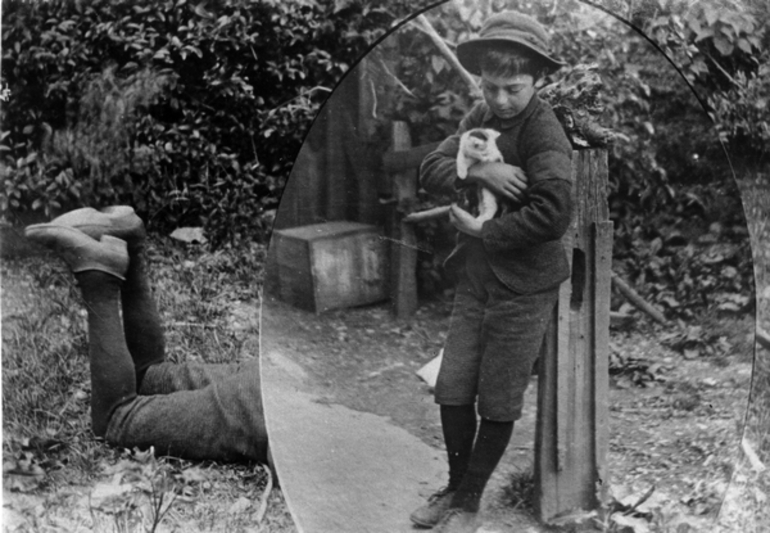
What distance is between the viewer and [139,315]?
3.20 meters

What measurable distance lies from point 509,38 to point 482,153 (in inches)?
13.3

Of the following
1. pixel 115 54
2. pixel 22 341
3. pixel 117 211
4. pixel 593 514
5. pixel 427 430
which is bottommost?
pixel 593 514

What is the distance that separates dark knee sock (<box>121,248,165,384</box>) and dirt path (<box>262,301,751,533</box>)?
432 millimetres

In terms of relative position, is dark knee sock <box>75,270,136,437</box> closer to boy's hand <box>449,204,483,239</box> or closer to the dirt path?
the dirt path

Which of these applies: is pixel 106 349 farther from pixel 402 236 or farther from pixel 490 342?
pixel 490 342

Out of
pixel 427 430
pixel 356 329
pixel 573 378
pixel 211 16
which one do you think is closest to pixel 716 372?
pixel 573 378

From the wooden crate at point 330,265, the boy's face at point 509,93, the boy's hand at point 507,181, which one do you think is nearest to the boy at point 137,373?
the wooden crate at point 330,265

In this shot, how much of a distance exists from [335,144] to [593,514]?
139cm

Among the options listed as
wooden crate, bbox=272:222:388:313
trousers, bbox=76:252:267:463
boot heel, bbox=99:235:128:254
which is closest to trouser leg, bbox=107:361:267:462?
trousers, bbox=76:252:267:463

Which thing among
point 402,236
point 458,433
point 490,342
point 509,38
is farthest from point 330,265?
point 509,38

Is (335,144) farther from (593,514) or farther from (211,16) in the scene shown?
(593,514)

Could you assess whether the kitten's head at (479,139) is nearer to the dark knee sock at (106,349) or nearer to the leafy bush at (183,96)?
the leafy bush at (183,96)

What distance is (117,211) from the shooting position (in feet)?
10.5

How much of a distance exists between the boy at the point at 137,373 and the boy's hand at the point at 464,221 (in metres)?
0.83
